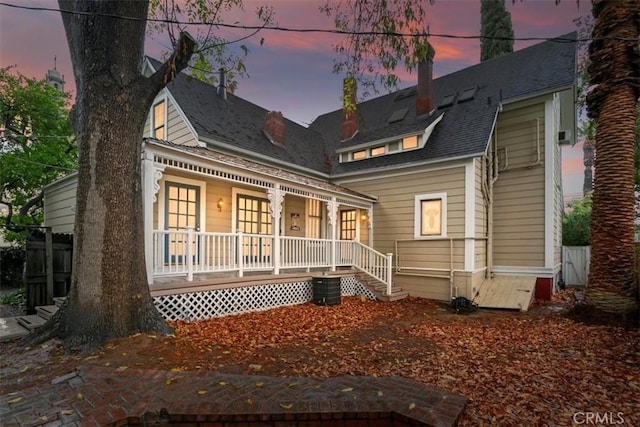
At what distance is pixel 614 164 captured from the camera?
6.36 metres

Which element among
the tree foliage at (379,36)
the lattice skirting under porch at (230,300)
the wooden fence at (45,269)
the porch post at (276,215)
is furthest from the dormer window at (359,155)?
the wooden fence at (45,269)

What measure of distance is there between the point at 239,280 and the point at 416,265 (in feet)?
18.4

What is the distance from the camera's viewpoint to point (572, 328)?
5.91 meters

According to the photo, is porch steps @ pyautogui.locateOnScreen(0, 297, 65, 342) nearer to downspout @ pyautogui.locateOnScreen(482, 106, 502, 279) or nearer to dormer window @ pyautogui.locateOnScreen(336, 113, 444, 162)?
dormer window @ pyautogui.locateOnScreen(336, 113, 444, 162)

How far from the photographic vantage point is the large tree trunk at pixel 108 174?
4.32m

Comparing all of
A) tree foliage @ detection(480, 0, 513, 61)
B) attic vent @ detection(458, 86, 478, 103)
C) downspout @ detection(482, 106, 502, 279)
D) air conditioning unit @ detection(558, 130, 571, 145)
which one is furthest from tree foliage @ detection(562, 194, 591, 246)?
tree foliage @ detection(480, 0, 513, 61)

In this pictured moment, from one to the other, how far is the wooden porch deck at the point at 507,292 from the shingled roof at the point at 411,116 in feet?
12.9

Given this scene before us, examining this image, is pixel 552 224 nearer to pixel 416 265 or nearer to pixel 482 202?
pixel 482 202

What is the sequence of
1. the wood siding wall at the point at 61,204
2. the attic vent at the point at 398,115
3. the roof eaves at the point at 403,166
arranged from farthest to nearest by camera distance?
the attic vent at the point at 398,115
the roof eaves at the point at 403,166
the wood siding wall at the point at 61,204

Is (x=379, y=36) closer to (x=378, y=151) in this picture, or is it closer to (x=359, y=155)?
(x=378, y=151)

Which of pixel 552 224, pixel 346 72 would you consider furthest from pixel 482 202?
pixel 346 72

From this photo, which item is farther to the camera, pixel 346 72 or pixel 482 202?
pixel 482 202

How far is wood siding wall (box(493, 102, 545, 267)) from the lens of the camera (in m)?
9.66

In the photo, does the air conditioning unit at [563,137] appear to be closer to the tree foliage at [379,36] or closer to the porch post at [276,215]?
the tree foliage at [379,36]
